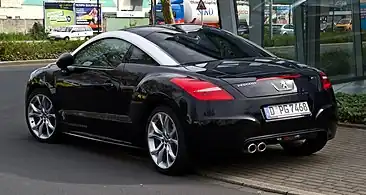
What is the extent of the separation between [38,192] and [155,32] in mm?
2403

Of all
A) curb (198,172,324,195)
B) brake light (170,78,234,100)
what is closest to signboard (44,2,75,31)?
curb (198,172,324,195)

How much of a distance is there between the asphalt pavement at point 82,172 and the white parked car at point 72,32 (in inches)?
1668

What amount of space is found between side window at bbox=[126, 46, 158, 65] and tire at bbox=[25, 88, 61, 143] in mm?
1644

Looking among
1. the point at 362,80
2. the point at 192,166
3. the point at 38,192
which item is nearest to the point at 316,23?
the point at 362,80

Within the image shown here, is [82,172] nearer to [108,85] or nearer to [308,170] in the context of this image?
[108,85]

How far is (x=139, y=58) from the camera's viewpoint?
7.23 meters

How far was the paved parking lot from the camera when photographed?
6088mm

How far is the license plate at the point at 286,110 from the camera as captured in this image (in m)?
6.31

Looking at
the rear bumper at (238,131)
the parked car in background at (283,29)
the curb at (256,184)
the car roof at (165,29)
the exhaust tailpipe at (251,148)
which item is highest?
the parked car in background at (283,29)

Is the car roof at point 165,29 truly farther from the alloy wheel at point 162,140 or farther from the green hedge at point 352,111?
the green hedge at point 352,111

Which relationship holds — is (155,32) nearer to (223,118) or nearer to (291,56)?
(223,118)

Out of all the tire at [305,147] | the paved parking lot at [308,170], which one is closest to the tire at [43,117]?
the paved parking lot at [308,170]

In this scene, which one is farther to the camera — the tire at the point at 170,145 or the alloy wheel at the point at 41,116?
the alloy wheel at the point at 41,116

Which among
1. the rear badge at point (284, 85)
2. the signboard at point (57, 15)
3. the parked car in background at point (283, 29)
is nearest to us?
the rear badge at point (284, 85)
